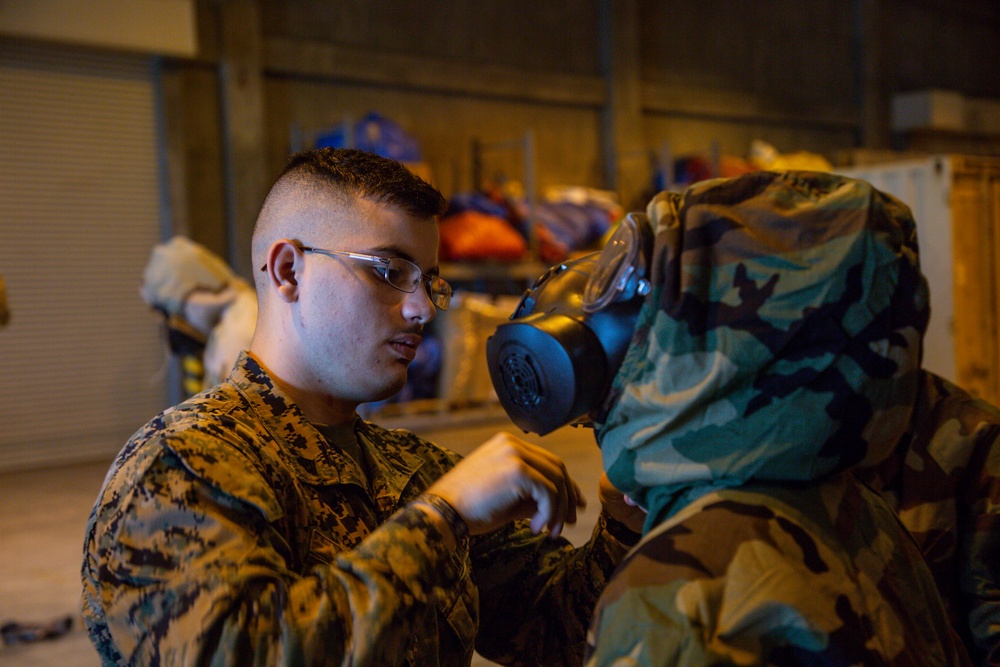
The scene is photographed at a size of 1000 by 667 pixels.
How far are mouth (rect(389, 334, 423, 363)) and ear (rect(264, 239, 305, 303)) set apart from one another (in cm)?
18

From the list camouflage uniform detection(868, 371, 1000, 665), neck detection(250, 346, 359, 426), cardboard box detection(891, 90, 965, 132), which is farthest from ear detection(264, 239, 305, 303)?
cardboard box detection(891, 90, 965, 132)

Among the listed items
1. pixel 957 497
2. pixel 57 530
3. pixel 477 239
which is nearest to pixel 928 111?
pixel 477 239

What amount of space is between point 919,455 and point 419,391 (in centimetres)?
636

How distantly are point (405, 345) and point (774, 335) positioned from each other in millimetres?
807

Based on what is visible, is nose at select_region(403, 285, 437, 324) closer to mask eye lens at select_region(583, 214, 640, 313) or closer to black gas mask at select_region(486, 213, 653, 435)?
black gas mask at select_region(486, 213, 653, 435)

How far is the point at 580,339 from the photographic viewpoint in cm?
110

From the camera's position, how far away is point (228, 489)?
4.04 feet

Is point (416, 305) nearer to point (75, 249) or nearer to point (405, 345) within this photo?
point (405, 345)

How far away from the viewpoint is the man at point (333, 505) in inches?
45.3

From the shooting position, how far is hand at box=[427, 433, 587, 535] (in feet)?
4.24

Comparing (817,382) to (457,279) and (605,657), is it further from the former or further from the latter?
(457,279)

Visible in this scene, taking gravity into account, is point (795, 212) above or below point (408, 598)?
above

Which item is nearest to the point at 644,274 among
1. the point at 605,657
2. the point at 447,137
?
the point at 605,657

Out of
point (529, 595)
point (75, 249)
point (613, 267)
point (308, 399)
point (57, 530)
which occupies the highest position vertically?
point (613, 267)
